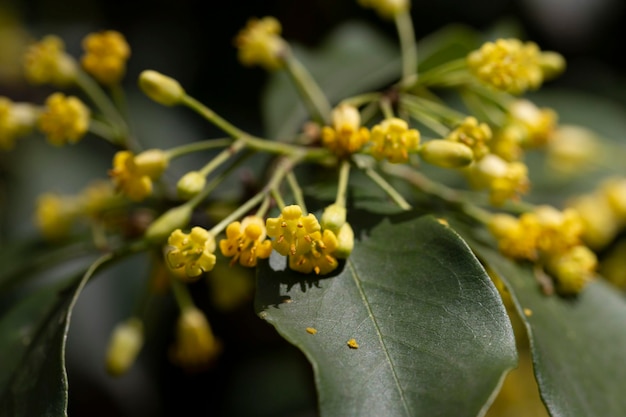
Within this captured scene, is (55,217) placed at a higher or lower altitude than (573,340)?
lower

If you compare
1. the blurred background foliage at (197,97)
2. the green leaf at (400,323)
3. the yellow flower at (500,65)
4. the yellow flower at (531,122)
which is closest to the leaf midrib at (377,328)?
the green leaf at (400,323)

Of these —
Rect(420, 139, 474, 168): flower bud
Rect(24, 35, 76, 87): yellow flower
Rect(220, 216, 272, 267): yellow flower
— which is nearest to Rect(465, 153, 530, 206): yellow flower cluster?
Rect(420, 139, 474, 168): flower bud

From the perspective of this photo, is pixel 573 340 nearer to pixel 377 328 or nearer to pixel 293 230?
pixel 377 328

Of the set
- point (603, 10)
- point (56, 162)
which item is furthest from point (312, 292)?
point (603, 10)

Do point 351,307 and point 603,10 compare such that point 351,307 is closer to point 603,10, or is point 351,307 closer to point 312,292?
point 312,292

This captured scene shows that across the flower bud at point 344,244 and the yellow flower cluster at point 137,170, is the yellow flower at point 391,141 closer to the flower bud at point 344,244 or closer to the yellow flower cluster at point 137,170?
the flower bud at point 344,244

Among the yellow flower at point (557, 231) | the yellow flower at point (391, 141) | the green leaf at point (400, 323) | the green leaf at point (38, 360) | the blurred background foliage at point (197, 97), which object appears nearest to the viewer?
the green leaf at point (400, 323)


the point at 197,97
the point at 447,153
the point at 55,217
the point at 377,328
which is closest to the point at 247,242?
the point at 377,328
